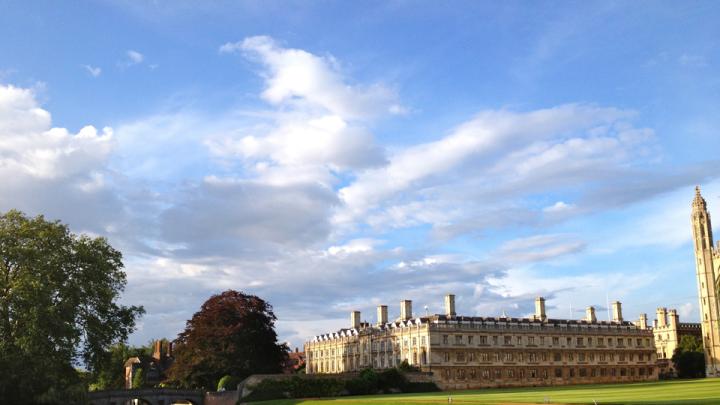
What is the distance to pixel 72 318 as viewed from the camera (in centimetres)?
4912

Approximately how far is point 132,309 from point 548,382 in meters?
50.0

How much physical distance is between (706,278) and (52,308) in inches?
3626

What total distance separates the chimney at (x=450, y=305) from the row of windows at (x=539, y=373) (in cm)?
710

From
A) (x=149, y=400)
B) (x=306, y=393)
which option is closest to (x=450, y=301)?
(x=306, y=393)

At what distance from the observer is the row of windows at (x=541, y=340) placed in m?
79.4

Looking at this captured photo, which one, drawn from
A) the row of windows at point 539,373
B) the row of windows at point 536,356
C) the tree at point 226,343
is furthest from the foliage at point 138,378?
the row of windows at point 536,356

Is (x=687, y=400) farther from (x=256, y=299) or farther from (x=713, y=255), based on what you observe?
(x=713, y=255)

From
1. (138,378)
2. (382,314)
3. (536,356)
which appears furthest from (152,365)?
(536,356)

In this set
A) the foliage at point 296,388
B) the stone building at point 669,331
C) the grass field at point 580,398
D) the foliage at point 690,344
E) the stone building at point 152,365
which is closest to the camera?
the grass field at point 580,398

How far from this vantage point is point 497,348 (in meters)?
81.9

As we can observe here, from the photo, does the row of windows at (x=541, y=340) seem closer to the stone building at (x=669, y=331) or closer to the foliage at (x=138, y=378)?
the stone building at (x=669, y=331)

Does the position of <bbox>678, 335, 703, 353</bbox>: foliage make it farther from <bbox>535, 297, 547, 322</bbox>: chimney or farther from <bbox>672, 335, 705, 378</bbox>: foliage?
<bbox>535, 297, 547, 322</bbox>: chimney

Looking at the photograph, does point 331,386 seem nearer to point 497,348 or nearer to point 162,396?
point 162,396

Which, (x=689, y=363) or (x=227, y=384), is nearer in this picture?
(x=227, y=384)
